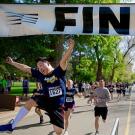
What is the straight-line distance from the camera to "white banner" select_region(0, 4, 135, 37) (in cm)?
1196

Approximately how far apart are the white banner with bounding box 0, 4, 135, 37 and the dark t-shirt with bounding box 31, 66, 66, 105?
3586 millimetres

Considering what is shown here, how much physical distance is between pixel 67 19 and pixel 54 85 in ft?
12.6

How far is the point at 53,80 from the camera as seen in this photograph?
28.4 ft

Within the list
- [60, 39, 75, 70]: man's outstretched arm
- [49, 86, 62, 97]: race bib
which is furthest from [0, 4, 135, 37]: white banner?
[49, 86, 62, 97]: race bib

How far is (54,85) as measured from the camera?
862cm

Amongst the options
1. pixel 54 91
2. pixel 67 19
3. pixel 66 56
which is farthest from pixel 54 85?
pixel 67 19

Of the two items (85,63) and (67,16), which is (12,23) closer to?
(67,16)

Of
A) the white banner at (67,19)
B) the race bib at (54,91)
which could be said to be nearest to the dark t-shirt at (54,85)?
the race bib at (54,91)

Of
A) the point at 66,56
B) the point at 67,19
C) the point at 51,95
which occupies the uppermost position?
the point at 67,19

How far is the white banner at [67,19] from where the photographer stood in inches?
471

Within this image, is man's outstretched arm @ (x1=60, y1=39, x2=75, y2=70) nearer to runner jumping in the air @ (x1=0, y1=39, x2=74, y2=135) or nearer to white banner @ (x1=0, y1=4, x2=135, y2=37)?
runner jumping in the air @ (x1=0, y1=39, x2=74, y2=135)

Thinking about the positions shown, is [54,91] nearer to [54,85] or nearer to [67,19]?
[54,85]

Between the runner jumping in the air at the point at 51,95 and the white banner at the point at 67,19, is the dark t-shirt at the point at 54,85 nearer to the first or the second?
the runner jumping in the air at the point at 51,95

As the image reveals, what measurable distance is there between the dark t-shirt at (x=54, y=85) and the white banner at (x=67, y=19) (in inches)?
141
